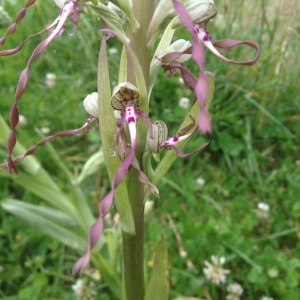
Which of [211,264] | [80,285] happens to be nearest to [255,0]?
[211,264]

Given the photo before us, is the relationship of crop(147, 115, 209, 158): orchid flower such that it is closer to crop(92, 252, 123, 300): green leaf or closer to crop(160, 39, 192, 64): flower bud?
crop(160, 39, 192, 64): flower bud

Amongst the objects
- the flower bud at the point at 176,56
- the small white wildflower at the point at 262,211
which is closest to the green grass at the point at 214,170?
the small white wildflower at the point at 262,211

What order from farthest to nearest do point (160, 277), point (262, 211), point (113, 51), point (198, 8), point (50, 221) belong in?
point (113, 51)
point (262, 211)
point (50, 221)
point (160, 277)
point (198, 8)

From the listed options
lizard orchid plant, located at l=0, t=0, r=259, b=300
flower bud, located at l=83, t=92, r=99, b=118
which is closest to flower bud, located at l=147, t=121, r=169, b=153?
lizard orchid plant, located at l=0, t=0, r=259, b=300

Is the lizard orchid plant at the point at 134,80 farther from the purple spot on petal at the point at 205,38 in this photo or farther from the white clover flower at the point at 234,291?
the white clover flower at the point at 234,291

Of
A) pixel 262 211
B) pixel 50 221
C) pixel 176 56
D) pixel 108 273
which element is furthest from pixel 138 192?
pixel 262 211

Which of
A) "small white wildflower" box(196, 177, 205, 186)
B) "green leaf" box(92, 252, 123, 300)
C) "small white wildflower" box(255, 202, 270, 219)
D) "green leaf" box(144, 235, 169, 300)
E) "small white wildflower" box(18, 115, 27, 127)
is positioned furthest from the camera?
"small white wildflower" box(18, 115, 27, 127)

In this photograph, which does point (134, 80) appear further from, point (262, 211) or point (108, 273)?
point (262, 211)

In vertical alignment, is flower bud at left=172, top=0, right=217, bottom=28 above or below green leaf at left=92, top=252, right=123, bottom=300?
above
